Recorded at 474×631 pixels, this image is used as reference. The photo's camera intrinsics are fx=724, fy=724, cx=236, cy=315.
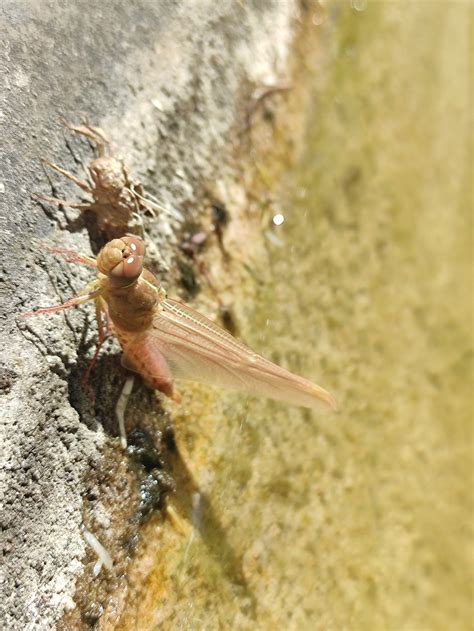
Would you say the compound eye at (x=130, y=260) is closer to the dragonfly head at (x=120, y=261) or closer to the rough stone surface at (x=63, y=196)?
→ the dragonfly head at (x=120, y=261)

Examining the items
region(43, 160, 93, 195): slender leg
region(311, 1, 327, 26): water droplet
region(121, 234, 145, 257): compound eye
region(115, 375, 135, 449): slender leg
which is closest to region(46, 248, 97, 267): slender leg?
region(121, 234, 145, 257): compound eye

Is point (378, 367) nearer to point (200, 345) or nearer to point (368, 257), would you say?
point (368, 257)

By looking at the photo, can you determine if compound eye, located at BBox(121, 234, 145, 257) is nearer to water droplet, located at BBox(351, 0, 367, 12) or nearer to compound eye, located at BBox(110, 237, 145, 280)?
compound eye, located at BBox(110, 237, 145, 280)

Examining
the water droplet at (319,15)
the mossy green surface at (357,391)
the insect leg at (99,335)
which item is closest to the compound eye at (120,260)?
the insect leg at (99,335)

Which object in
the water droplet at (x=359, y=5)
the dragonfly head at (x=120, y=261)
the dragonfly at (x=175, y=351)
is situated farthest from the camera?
the water droplet at (x=359, y=5)

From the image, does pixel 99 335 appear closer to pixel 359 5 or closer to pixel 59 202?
pixel 59 202

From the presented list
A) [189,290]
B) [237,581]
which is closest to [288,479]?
[237,581]

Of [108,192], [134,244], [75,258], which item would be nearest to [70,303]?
[75,258]
